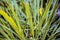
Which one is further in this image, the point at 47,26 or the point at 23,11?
the point at 23,11

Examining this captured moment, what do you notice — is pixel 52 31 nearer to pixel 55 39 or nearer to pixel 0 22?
pixel 55 39

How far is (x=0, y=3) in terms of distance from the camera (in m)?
0.84

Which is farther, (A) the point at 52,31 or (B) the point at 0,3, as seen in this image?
(B) the point at 0,3

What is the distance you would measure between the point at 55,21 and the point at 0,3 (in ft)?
1.16

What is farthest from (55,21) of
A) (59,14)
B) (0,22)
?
(0,22)

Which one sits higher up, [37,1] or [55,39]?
[37,1]

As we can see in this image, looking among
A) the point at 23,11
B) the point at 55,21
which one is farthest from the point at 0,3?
the point at 55,21

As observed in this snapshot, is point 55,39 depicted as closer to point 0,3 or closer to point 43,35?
point 43,35

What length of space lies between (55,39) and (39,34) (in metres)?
0.09

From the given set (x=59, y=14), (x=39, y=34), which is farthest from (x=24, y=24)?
(x=59, y=14)

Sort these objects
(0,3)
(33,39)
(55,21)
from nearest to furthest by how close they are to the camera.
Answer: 1. (33,39)
2. (55,21)
3. (0,3)

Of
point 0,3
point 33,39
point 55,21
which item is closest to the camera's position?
point 33,39

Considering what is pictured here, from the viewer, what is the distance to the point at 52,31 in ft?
2.15

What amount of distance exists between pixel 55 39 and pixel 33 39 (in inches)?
4.8
